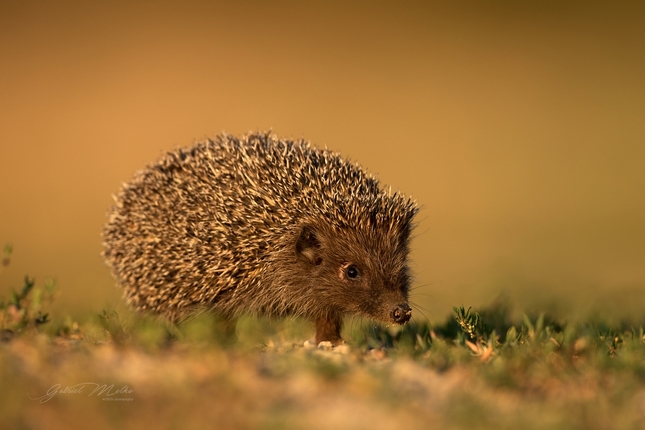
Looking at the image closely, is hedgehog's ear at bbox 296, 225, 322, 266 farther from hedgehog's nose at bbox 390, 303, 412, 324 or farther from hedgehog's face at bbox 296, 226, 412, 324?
hedgehog's nose at bbox 390, 303, 412, 324

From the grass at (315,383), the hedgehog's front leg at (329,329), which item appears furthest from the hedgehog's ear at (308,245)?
the grass at (315,383)

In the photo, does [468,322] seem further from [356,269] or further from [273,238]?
[273,238]

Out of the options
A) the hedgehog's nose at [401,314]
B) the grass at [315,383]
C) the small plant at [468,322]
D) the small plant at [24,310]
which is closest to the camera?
the grass at [315,383]

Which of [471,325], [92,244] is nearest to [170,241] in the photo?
[471,325]

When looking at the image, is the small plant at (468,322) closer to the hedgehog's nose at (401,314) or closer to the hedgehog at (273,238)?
the hedgehog's nose at (401,314)

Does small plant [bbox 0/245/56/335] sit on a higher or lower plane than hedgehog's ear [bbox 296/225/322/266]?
lower

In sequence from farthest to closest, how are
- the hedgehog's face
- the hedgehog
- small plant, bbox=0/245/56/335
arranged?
the hedgehog, the hedgehog's face, small plant, bbox=0/245/56/335

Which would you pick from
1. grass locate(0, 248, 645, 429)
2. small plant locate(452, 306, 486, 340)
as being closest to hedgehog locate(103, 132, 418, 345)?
small plant locate(452, 306, 486, 340)

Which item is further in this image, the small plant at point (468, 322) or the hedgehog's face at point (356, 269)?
the hedgehog's face at point (356, 269)
